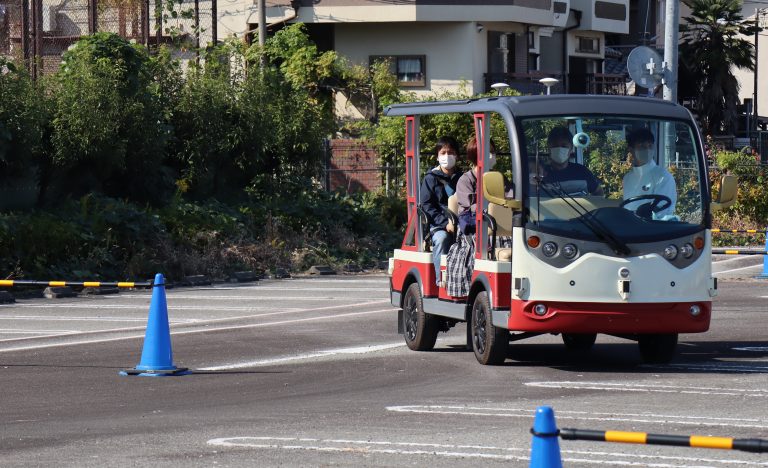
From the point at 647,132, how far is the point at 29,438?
6.47 meters

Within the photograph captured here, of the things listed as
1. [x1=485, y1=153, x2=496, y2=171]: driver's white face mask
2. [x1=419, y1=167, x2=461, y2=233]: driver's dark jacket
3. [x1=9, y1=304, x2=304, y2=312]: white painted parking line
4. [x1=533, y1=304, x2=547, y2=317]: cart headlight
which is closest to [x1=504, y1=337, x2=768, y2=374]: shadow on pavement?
[x1=533, y1=304, x2=547, y2=317]: cart headlight

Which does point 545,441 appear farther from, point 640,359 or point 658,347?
point 640,359

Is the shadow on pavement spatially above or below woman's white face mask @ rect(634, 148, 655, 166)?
below

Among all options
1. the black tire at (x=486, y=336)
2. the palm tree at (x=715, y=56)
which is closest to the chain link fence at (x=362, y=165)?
the black tire at (x=486, y=336)

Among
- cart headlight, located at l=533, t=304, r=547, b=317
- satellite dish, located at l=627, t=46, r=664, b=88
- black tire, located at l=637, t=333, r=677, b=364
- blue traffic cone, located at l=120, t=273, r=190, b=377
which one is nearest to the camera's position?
cart headlight, located at l=533, t=304, r=547, b=317

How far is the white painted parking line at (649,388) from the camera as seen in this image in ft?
37.7

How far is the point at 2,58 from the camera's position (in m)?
24.6

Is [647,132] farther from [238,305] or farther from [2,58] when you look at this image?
[2,58]

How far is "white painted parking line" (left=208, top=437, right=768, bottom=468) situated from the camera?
28.0 ft

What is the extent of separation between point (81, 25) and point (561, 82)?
2135cm

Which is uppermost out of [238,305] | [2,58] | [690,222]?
[2,58]

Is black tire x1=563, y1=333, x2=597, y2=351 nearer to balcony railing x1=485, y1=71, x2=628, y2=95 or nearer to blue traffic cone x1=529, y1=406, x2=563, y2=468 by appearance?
blue traffic cone x1=529, y1=406, x2=563, y2=468

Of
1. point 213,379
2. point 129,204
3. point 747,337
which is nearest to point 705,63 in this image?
point 129,204

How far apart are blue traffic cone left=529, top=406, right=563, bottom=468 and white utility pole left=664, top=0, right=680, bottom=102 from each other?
1983cm
